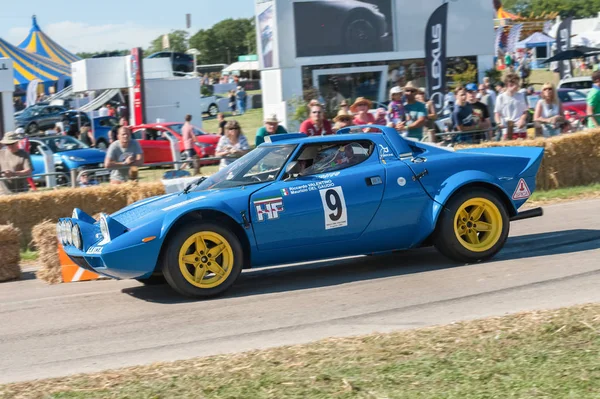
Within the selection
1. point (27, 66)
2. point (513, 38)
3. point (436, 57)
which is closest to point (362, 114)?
point (436, 57)

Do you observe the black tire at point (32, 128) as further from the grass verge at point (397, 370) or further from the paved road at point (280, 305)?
the grass verge at point (397, 370)

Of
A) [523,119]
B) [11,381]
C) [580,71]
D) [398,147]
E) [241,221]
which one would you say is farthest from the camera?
[580,71]

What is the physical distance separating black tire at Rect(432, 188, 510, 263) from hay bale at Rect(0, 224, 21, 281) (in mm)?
4785

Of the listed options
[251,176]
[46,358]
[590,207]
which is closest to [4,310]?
[46,358]

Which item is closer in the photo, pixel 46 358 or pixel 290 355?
pixel 290 355

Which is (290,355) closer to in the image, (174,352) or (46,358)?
(174,352)

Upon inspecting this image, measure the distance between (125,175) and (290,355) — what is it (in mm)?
7694

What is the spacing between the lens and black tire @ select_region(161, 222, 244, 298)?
716 centimetres

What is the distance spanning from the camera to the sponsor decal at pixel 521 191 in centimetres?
836

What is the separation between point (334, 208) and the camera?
24.9ft

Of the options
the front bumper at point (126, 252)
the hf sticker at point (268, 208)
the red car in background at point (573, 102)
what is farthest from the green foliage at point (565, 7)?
the front bumper at point (126, 252)

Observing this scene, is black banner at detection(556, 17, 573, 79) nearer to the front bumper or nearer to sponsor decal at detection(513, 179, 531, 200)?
sponsor decal at detection(513, 179, 531, 200)

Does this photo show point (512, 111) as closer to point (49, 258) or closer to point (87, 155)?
point (49, 258)

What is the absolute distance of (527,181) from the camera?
27.7 ft
